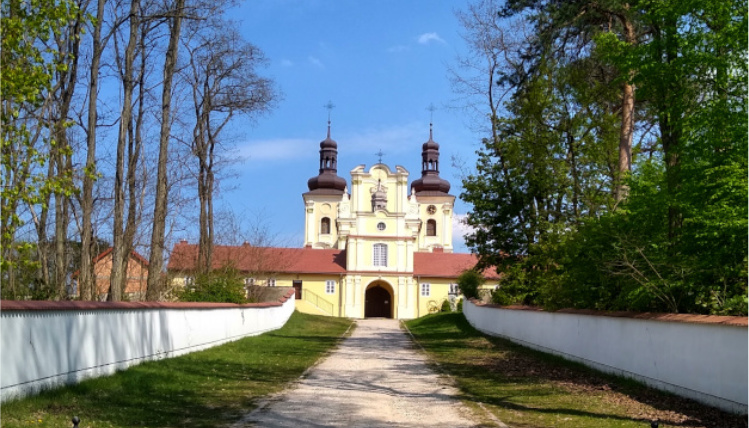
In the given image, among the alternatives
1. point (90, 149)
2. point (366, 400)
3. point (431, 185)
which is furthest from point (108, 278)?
point (431, 185)

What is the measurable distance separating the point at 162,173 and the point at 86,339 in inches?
475

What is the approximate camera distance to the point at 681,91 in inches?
555

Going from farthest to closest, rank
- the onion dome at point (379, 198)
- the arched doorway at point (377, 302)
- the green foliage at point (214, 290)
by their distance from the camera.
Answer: the onion dome at point (379, 198) < the arched doorway at point (377, 302) < the green foliage at point (214, 290)

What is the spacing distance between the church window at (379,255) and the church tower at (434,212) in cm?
1541

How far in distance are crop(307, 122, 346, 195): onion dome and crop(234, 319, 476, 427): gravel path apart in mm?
66058

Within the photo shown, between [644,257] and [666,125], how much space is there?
2.48m

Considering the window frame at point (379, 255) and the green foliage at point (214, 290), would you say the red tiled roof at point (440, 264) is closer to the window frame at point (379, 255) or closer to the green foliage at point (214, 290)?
the window frame at point (379, 255)

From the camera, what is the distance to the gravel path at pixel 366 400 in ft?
33.4

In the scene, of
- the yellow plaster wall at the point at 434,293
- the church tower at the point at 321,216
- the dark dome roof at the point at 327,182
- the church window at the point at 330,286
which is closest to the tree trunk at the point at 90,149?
the church window at the point at 330,286

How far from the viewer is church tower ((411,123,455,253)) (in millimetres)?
82562

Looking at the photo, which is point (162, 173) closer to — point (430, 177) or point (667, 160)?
point (667, 160)

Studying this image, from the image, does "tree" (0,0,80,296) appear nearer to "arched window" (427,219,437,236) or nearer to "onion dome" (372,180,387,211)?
"onion dome" (372,180,387,211)

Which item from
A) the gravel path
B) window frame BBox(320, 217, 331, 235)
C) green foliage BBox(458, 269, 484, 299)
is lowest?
the gravel path

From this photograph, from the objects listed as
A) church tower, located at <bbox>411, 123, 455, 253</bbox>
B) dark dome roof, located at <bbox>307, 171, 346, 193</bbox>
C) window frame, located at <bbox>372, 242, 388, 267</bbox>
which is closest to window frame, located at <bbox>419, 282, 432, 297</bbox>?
window frame, located at <bbox>372, 242, 388, 267</bbox>
